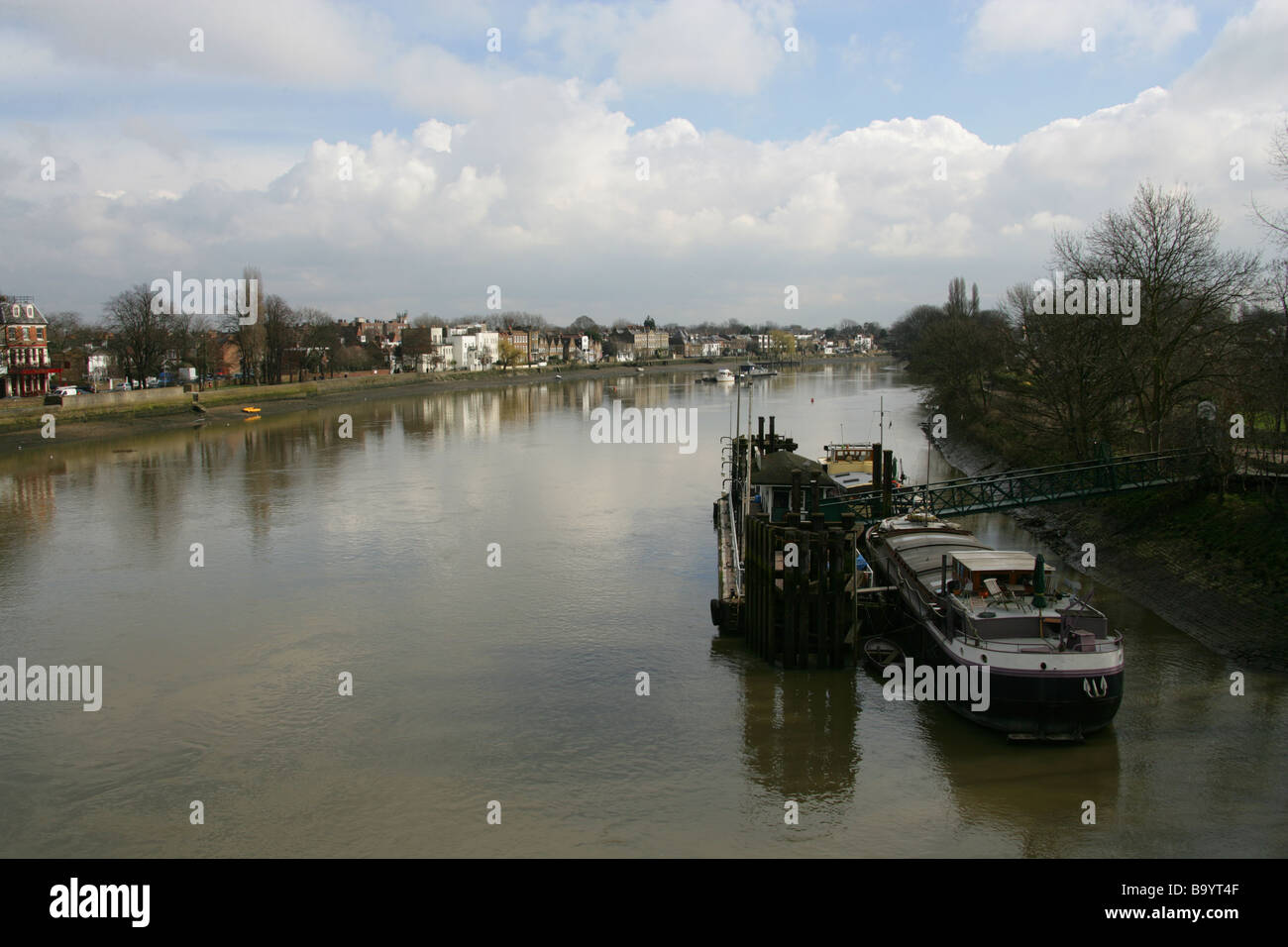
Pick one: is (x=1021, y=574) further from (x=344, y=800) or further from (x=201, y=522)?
(x=201, y=522)

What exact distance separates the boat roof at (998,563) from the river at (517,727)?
8.19 ft

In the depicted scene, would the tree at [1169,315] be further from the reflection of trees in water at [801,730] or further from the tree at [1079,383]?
the reflection of trees in water at [801,730]

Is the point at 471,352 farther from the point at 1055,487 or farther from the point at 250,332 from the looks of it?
the point at 1055,487

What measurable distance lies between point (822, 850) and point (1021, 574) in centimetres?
679

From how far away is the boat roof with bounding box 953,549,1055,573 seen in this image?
15.9 metres

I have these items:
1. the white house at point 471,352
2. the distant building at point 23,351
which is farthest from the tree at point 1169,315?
the white house at point 471,352

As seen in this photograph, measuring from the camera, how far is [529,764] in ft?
46.2

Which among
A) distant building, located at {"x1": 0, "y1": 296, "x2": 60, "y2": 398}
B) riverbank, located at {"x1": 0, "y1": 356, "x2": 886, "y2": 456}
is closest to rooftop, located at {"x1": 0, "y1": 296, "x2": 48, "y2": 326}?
distant building, located at {"x1": 0, "y1": 296, "x2": 60, "y2": 398}

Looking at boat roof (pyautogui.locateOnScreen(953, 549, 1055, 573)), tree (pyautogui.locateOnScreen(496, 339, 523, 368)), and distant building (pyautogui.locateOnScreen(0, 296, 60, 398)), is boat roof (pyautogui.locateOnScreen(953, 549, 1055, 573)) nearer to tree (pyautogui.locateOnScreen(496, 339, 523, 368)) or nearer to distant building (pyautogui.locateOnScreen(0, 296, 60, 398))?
distant building (pyautogui.locateOnScreen(0, 296, 60, 398))

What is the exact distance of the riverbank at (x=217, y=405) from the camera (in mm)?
55938

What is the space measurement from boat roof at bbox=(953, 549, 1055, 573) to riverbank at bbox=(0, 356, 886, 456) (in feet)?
172

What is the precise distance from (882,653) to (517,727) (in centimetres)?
692
